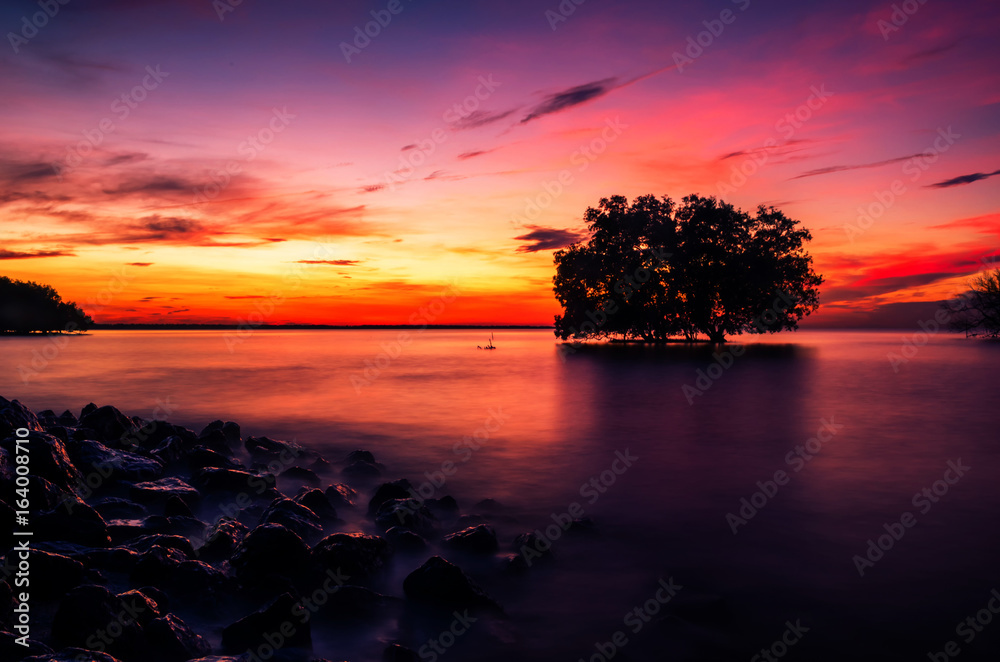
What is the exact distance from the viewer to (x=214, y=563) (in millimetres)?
7383

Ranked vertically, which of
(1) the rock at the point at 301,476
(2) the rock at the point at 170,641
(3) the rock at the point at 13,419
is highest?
(3) the rock at the point at 13,419

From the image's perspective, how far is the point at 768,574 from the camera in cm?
734

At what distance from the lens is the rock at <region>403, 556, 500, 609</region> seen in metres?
6.45

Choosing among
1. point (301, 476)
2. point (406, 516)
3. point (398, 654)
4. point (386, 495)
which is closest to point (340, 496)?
point (386, 495)

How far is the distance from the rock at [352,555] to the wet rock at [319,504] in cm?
207

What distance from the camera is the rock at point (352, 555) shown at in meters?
7.05

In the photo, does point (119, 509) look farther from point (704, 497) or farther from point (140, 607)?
point (704, 497)

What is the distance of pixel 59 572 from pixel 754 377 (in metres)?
36.5

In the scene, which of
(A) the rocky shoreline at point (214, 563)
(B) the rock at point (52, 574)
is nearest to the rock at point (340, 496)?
(A) the rocky shoreline at point (214, 563)

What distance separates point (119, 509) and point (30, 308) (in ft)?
501

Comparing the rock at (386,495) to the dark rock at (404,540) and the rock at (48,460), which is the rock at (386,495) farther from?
the rock at (48,460)

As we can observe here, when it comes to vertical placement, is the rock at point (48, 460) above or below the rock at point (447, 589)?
above

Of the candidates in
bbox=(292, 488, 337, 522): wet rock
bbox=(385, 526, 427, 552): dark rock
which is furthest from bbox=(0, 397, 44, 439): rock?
bbox=(385, 526, 427, 552): dark rock

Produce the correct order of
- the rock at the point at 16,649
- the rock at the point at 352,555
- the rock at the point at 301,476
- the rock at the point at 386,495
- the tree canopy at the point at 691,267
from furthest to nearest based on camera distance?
the tree canopy at the point at 691,267 → the rock at the point at 301,476 → the rock at the point at 386,495 → the rock at the point at 352,555 → the rock at the point at 16,649
